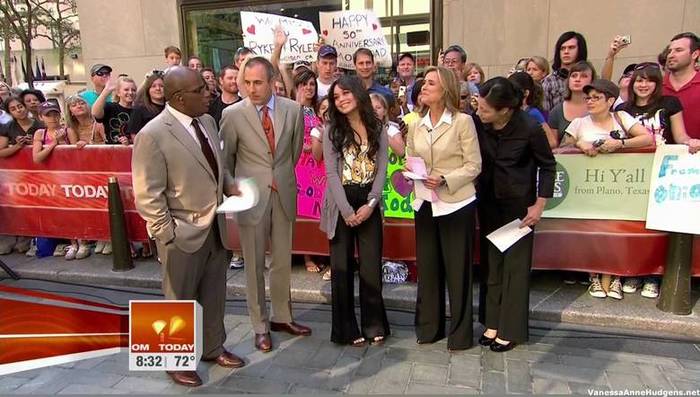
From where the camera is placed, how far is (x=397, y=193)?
4664 mm

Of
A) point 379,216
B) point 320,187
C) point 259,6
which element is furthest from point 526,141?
point 259,6

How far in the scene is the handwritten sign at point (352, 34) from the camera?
628 centimetres

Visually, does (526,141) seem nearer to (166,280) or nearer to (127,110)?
(166,280)

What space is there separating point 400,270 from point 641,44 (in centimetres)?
555

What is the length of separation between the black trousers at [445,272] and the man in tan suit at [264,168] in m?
0.97

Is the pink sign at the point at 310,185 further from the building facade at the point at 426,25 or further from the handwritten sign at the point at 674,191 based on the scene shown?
the building facade at the point at 426,25

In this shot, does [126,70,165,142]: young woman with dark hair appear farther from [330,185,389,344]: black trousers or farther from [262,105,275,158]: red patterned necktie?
[330,185,389,344]: black trousers

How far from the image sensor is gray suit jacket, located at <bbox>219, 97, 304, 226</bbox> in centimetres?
361

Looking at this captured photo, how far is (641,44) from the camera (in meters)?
7.56

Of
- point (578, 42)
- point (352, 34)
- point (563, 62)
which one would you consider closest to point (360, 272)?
point (563, 62)

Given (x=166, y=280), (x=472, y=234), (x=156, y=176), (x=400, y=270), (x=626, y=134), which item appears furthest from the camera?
(x=400, y=270)

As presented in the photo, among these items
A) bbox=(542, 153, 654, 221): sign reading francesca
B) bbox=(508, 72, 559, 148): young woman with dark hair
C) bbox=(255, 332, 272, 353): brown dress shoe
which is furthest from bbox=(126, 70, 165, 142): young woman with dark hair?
bbox=(542, 153, 654, 221): sign reading francesca

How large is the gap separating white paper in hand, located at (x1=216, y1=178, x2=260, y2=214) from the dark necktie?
206 millimetres

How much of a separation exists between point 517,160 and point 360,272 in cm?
137
